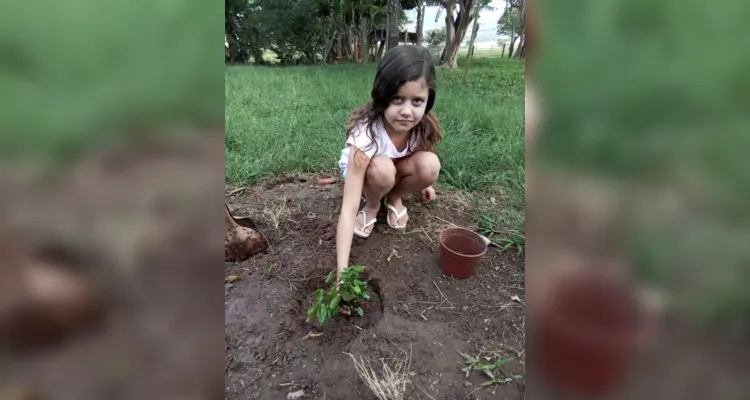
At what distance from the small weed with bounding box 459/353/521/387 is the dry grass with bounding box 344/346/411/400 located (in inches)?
6.9

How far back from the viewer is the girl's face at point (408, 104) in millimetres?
1546

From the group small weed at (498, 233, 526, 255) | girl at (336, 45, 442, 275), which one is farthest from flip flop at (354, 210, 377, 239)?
small weed at (498, 233, 526, 255)

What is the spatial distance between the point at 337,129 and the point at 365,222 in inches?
62.6

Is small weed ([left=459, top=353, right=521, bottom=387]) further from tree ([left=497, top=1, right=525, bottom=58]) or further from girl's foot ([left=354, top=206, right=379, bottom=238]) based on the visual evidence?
tree ([left=497, top=1, right=525, bottom=58])

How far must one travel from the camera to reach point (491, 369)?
3.82 feet

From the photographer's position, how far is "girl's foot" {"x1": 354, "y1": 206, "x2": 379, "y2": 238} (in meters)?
1.88

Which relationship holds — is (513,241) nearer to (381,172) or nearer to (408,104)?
(381,172)
